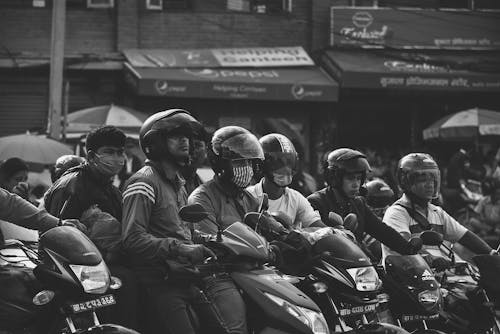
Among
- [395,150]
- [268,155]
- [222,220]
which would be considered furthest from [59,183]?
[395,150]

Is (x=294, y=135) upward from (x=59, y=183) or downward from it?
downward

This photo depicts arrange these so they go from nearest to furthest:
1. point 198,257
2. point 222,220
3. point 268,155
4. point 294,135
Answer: point 198,257 < point 222,220 < point 268,155 < point 294,135

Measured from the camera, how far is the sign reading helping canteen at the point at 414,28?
70.9 ft

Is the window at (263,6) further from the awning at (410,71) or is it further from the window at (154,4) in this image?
the window at (154,4)

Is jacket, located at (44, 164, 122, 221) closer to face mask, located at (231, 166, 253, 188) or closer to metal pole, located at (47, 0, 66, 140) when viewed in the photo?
face mask, located at (231, 166, 253, 188)

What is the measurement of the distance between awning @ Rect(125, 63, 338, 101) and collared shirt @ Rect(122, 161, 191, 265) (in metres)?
13.8

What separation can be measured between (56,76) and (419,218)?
933 centimetres

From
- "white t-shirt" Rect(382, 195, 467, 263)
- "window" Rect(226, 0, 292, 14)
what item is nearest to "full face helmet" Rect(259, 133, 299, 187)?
"white t-shirt" Rect(382, 195, 467, 263)

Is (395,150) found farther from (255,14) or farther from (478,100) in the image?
(255,14)

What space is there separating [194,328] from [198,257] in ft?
1.41

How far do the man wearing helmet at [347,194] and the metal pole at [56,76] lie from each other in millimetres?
8803

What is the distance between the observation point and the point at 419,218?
7957mm

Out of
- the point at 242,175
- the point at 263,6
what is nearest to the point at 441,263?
the point at 242,175

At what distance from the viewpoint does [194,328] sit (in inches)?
220
